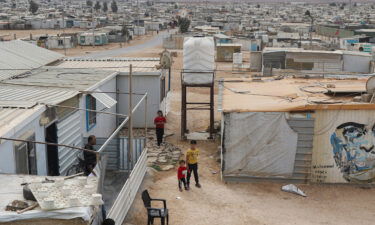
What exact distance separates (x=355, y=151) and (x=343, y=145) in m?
0.38

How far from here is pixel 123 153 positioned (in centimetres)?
1303

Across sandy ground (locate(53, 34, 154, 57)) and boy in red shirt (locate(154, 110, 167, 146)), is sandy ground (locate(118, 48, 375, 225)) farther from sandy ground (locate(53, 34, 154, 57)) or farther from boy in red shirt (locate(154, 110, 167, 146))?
sandy ground (locate(53, 34, 154, 57))

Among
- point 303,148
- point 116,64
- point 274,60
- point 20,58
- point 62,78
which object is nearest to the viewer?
point 303,148

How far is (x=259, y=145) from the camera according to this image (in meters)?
12.9

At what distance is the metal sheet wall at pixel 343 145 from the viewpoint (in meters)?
12.4

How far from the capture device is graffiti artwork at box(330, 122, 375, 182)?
12484 mm

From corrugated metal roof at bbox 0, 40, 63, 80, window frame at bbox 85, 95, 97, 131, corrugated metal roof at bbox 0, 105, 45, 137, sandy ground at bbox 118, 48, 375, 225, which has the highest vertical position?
corrugated metal roof at bbox 0, 40, 63, 80

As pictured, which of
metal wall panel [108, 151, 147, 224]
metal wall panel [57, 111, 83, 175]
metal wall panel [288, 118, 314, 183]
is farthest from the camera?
metal wall panel [288, 118, 314, 183]

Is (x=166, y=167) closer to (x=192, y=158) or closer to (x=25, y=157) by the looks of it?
(x=192, y=158)

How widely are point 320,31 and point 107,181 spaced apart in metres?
65.6

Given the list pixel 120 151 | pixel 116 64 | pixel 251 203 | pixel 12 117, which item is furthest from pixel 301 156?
pixel 116 64

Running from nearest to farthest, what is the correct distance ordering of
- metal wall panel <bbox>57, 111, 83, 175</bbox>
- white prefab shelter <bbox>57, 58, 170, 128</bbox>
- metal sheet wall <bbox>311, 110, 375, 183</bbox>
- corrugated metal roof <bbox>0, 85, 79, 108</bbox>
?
corrugated metal roof <bbox>0, 85, 79, 108</bbox> → metal wall panel <bbox>57, 111, 83, 175</bbox> → metal sheet wall <bbox>311, 110, 375, 183</bbox> → white prefab shelter <bbox>57, 58, 170, 128</bbox>

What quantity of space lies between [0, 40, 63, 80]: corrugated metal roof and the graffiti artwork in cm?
1033

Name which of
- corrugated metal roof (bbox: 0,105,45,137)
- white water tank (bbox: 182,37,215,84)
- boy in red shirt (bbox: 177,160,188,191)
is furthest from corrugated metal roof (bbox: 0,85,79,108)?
white water tank (bbox: 182,37,215,84)
